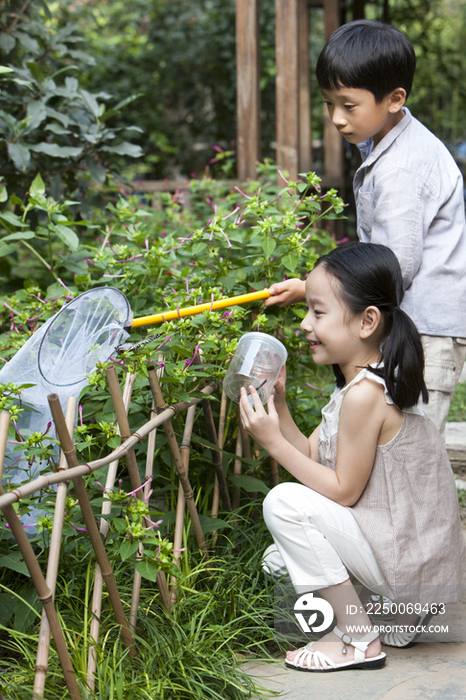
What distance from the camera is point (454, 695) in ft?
4.81

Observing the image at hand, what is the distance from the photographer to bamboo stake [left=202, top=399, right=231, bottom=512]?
1837mm

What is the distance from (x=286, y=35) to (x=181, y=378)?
3.08 m

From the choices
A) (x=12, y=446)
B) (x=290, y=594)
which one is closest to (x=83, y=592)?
(x=12, y=446)

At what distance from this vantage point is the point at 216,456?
1905 millimetres

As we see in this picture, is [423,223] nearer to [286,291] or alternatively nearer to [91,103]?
[286,291]

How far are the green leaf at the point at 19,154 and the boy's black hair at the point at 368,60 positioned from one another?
5.06 feet

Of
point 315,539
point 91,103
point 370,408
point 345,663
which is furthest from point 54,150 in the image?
point 345,663

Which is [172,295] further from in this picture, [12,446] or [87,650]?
[87,650]

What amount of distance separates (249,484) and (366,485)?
0.41 metres

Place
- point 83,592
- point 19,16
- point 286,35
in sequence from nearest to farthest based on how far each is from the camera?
1. point 83,592
2. point 19,16
3. point 286,35

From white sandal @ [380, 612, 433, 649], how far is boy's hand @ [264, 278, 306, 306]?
931 mm

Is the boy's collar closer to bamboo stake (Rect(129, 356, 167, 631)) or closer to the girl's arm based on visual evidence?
the girl's arm

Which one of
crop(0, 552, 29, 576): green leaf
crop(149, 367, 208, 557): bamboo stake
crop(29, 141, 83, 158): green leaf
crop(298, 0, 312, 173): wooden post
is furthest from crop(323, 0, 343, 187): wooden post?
crop(0, 552, 29, 576): green leaf

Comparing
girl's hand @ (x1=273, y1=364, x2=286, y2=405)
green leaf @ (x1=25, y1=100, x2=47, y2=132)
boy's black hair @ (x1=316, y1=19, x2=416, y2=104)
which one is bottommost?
girl's hand @ (x1=273, y1=364, x2=286, y2=405)
